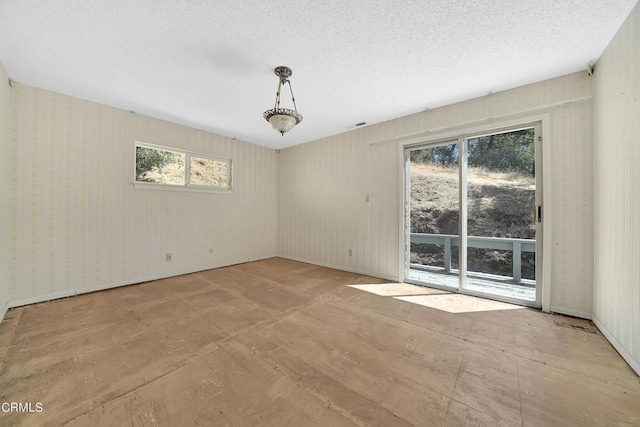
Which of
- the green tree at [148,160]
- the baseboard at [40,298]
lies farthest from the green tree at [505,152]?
the baseboard at [40,298]

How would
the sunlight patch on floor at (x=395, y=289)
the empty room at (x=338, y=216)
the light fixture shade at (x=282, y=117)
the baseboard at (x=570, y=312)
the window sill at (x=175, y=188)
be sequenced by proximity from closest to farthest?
the empty room at (x=338, y=216), the light fixture shade at (x=282, y=117), the baseboard at (x=570, y=312), the sunlight patch on floor at (x=395, y=289), the window sill at (x=175, y=188)

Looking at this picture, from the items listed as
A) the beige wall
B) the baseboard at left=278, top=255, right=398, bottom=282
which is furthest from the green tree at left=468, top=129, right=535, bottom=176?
the beige wall

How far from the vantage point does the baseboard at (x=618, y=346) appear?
162cm

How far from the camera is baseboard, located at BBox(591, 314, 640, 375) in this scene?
162 centimetres

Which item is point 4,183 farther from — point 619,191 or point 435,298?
point 619,191

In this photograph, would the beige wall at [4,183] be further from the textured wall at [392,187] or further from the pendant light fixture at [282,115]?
the textured wall at [392,187]

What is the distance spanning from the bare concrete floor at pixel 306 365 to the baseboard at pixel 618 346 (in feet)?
0.22

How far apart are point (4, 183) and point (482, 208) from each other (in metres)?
5.72

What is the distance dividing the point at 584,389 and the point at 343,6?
3089mm

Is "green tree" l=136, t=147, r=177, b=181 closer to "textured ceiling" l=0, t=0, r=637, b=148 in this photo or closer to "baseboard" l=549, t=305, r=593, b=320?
"textured ceiling" l=0, t=0, r=637, b=148

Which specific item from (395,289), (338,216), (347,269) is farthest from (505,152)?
(347,269)
